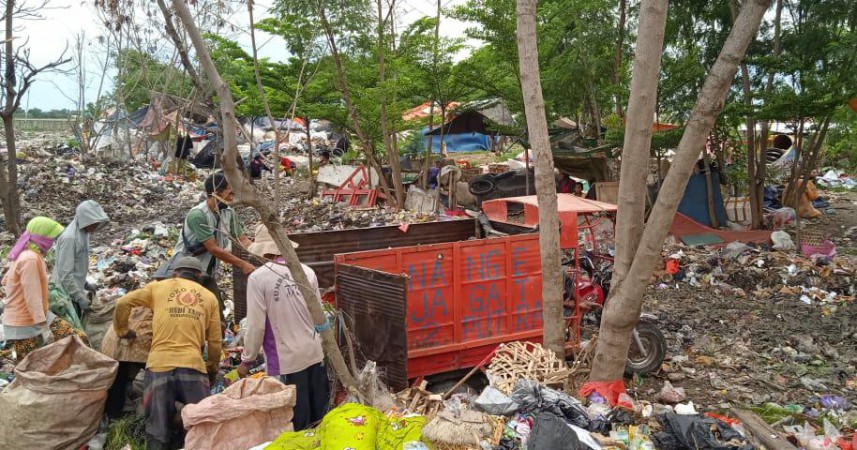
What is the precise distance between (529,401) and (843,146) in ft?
68.0

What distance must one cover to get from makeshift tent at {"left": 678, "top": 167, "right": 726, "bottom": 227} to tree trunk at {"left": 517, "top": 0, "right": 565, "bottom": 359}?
9.68m

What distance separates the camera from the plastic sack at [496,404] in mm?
4098

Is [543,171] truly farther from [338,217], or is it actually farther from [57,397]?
[338,217]

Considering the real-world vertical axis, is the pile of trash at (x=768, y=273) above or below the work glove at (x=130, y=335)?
below

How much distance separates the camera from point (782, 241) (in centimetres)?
1198

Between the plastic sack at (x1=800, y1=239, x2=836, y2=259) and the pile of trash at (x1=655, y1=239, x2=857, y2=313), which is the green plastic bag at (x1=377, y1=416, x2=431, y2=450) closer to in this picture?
the pile of trash at (x1=655, y1=239, x2=857, y2=313)

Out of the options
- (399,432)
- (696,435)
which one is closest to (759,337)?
(696,435)

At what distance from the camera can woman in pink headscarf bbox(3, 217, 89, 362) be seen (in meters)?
4.54

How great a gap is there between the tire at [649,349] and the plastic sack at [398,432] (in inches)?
138

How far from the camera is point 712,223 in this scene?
14.0 meters

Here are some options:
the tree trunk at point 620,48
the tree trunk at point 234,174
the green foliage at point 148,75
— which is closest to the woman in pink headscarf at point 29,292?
the tree trunk at point 234,174

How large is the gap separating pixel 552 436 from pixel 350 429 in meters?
1.04

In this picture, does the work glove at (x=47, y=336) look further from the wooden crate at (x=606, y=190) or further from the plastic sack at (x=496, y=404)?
the wooden crate at (x=606, y=190)

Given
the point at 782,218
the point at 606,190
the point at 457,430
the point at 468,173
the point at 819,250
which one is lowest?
the point at 819,250
